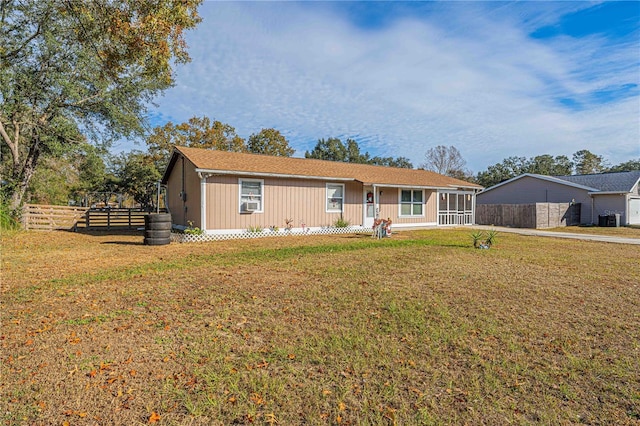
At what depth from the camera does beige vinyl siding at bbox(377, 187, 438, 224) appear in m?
17.9

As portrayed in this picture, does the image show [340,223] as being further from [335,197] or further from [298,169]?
[298,169]

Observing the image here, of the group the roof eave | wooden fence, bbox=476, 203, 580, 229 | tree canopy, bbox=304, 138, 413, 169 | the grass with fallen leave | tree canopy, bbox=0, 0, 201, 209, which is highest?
tree canopy, bbox=304, 138, 413, 169

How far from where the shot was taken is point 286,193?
14.8 meters

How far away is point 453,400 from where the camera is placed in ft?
8.74

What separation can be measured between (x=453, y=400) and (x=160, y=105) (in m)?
21.6

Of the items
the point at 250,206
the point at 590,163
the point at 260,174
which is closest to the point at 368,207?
the point at 260,174

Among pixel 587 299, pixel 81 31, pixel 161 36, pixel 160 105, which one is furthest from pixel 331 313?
pixel 160 105

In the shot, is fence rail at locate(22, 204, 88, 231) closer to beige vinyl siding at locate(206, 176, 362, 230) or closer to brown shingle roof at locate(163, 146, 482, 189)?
brown shingle roof at locate(163, 146, 482, 189)

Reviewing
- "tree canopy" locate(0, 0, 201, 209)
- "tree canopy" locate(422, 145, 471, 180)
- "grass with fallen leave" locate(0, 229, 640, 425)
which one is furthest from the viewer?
"tree canopy" locate(422, 145, 471, 180)

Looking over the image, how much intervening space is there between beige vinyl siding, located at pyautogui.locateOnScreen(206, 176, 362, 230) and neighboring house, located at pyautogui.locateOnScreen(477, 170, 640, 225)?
1965 centimetres

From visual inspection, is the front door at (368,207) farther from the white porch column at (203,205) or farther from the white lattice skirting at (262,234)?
the white porch column at (203,205)

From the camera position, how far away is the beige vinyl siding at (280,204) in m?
13.1

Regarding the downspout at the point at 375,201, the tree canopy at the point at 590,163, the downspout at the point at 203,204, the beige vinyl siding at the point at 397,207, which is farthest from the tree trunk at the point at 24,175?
the tree canopy at the point at 590,163

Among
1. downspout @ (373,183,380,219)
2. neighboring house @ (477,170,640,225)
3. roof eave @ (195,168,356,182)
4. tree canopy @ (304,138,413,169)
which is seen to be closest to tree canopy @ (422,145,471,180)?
tree canopy @ (304,138,413,169)
